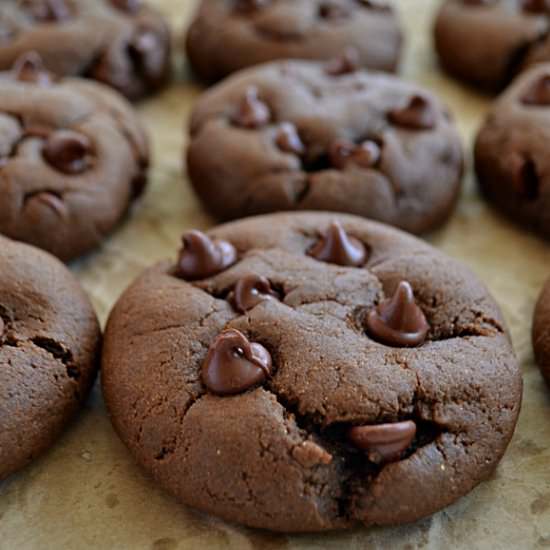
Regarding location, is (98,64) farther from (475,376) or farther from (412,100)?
(475,376)

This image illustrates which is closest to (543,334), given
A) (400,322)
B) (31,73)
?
(400,322)

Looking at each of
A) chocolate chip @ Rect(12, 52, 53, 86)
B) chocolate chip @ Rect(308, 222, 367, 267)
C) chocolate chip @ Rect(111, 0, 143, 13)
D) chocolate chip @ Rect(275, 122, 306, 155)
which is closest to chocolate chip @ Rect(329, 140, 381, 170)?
chocolate chip @ Rect(275, 122, 306, 155)

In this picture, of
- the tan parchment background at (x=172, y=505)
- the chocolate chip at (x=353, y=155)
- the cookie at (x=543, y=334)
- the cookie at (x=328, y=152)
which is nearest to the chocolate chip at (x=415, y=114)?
the cookie at (x=328, y=152)

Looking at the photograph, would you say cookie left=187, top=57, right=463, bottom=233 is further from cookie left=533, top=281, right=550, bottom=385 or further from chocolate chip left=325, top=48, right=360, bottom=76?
cookie left=533, top=281, right=550, bottom=385

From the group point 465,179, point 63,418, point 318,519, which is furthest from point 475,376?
point 465,179

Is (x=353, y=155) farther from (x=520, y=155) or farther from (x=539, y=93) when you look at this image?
(x=539, y=93)

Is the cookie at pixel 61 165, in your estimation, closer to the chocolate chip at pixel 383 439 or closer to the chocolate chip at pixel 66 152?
the chocolate chip at pixel 66 152
